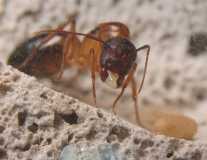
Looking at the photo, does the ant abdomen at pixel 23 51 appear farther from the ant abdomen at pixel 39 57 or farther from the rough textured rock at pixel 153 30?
the rough textured rock at pixel 153 30

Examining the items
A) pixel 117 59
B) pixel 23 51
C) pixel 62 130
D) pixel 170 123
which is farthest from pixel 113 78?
pixel 62 130

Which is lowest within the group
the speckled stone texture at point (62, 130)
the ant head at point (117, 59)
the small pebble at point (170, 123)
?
the small pebble at point (170, 123)

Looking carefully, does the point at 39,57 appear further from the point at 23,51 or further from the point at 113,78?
the point at 113,78

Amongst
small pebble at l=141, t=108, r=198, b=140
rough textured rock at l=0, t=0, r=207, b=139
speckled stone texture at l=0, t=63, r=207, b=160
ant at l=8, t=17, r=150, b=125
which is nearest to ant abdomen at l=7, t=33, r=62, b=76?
ant at l=8, t=17, r=150, b=125

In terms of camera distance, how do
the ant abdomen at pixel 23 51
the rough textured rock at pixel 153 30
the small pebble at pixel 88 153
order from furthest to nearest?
the rough textured rock at pixel 153 30
the ant abdomen at pixel 23 51
the small pebble at pixel 88 153

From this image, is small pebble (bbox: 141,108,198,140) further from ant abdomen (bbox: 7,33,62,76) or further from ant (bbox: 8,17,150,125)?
ant abdomen (bbox: 7,33,62,76)

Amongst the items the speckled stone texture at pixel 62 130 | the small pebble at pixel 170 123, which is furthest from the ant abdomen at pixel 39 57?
the speckled stone texture at pixel 62 130
